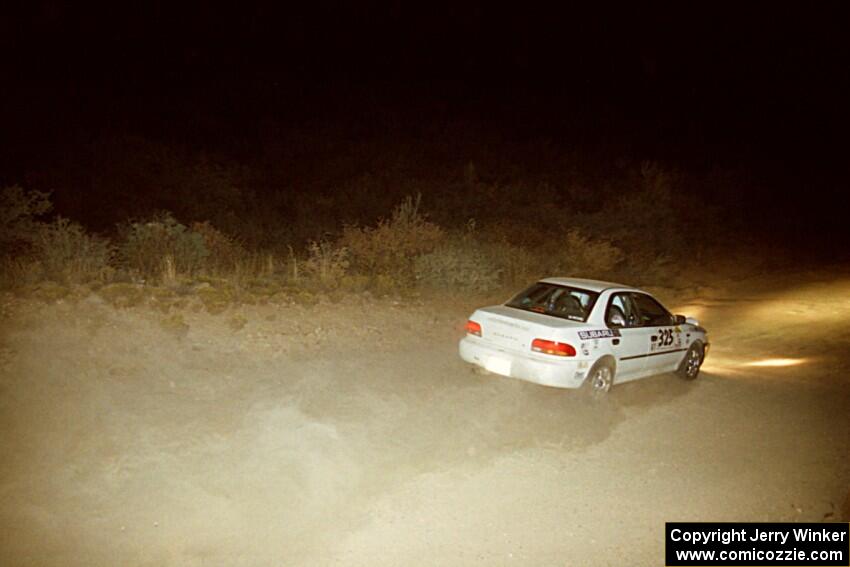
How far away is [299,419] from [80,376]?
8.44 ft

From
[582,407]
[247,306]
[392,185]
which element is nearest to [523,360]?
[582,407]

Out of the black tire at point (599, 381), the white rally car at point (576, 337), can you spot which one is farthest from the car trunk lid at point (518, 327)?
the black tire at point (599, 381)

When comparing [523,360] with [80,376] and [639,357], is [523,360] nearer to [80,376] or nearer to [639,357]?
[639,357]

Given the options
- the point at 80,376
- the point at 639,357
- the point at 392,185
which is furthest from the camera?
the point at 392,185

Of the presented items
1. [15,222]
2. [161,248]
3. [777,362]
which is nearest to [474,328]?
[777,362]

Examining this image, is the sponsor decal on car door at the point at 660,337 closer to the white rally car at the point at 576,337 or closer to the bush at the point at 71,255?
the white rally car at the point at 576,337

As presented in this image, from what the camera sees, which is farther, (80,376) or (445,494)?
(80,376)

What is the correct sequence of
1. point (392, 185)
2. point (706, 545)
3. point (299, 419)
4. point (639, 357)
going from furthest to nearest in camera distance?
point (392, 185)
point (639, 357)
point (299, 419)
point (706, 545)

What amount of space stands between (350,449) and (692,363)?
18.5 feet

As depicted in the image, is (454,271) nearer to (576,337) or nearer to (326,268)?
(326,268)

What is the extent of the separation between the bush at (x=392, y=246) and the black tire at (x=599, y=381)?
227 inches

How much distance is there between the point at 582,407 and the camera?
778 centimetres

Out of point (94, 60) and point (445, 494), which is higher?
point (94, 60)

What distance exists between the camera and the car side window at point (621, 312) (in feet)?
26.5
